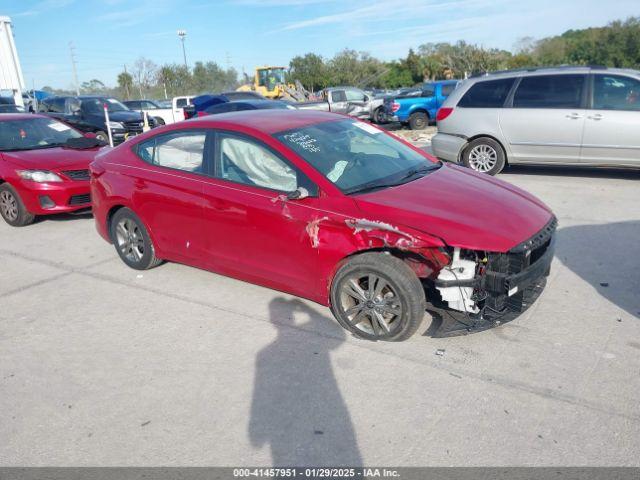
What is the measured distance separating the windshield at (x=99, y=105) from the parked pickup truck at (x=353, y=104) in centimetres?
682

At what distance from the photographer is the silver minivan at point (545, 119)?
319 inches

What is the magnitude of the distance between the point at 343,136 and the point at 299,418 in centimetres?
261

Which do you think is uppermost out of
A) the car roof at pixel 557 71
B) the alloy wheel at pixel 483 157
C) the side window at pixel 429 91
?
the car roof at pixel 557 71

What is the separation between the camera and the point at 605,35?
46250 millimetres

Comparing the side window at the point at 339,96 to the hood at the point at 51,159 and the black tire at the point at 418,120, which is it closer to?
the black tire at the point at 418,120

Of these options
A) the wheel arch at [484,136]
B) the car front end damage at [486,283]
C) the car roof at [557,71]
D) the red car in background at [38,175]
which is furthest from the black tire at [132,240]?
the car roof at [557,71]

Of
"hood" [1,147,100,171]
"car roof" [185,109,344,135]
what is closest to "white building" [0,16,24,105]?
"hood" [1,147,100,171]

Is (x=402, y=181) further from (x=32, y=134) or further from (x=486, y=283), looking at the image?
(x=32, y=134)

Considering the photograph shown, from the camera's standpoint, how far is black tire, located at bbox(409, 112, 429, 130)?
61.9 feet

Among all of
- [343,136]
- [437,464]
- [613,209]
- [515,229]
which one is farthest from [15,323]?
[613,209]

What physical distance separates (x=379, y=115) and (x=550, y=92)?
13.2 metres

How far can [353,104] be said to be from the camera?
21.5 metres

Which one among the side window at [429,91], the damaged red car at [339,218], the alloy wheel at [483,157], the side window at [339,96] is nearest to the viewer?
the damaged red car at [339,218]

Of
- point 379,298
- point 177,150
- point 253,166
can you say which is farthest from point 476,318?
point 177,150
